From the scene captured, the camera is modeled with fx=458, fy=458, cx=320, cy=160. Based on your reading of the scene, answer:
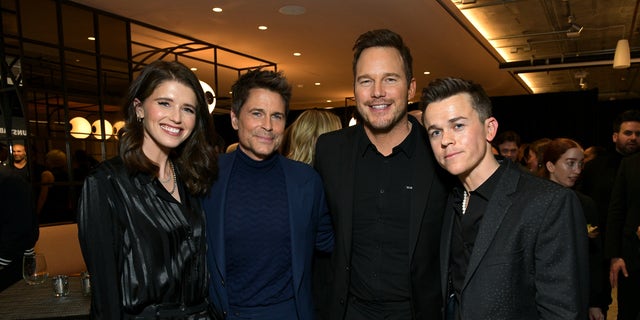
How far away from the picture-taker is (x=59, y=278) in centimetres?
258

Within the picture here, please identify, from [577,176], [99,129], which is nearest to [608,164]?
[577,176]

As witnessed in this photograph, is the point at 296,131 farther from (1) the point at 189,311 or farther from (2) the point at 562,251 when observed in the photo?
(2) the point at 562,251

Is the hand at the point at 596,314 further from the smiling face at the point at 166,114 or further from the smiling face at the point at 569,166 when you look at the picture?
the smiling face at the point at 166,114

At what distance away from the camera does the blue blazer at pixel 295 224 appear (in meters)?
1.96

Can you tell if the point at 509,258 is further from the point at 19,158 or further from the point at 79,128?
the point at 79,128

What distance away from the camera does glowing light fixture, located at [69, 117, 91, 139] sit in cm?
588

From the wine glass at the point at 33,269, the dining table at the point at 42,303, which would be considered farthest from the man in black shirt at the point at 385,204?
the wine glass at the point at 33,269

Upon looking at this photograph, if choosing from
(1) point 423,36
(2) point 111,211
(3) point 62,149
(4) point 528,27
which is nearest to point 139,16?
(3) point 62,149

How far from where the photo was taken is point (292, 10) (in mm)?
6273

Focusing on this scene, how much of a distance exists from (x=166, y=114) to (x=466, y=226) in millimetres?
1260

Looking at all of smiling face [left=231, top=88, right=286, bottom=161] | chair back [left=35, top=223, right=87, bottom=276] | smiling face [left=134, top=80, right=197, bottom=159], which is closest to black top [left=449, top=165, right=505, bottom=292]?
smiling face [left=231, top=88, right=286, bottom=161]

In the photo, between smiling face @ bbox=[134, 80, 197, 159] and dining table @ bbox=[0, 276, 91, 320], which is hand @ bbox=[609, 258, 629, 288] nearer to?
smiling face @ bbox=[134, 80, 197, 159]

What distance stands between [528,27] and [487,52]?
5.02 feet

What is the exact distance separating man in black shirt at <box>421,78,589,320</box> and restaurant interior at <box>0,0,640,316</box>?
3.85m
